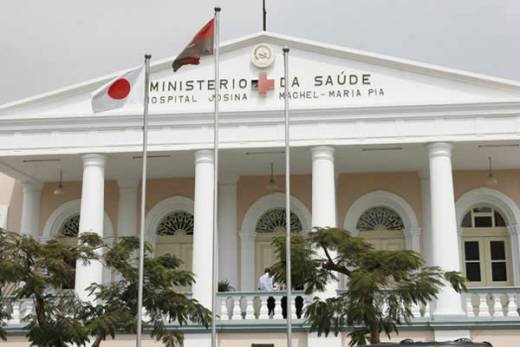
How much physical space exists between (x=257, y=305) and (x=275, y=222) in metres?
4.03

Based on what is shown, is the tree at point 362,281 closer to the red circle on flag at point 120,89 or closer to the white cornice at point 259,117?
the red circle on flag at point 120,89

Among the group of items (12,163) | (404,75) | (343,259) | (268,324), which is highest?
(404,75)

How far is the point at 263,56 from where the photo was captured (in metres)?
17.6

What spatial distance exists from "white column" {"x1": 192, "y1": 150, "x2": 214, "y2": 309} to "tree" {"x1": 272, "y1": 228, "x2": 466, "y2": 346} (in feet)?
10.7

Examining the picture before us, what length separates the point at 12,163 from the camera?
1905cm

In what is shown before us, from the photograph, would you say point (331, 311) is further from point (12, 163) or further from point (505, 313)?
point (12, 163)

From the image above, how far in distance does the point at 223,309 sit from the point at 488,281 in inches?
270

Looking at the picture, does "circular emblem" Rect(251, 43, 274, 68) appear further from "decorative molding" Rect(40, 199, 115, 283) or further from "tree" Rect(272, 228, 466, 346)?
"decorative molding" Rect(40, 199, 115, 283)

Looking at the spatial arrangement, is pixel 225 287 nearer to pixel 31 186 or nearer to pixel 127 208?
pixel 127 208

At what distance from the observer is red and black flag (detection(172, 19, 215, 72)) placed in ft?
46.2

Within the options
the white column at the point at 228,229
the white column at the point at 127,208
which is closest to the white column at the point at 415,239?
the white column at the point at 228,229

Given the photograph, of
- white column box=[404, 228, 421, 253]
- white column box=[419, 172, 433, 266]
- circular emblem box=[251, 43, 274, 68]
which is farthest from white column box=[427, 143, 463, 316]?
circular emblem box=[251, 43, 274, 68]

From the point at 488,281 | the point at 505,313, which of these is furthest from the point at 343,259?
the point at 488,281

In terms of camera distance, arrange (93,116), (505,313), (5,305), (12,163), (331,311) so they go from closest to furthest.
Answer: (331,311) → (5,305) → (505,313) → (93,116) → (12,163)
